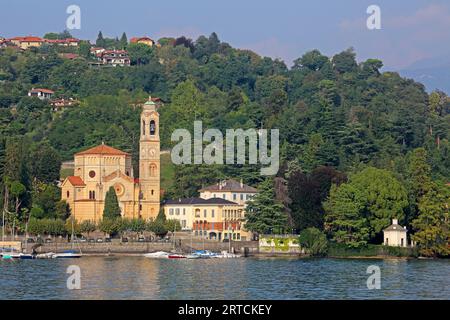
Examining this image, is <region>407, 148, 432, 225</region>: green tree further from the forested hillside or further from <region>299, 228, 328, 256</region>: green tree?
<region>299, 228, 328, 256</region>: green tree

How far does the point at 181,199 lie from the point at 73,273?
38177 millimetres

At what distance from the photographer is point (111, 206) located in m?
111

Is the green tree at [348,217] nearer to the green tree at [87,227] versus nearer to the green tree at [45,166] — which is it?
the green tree at [87,227]

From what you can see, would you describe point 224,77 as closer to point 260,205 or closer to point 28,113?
point 28,113

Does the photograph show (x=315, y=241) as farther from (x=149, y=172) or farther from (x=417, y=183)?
(x=149, y=172)

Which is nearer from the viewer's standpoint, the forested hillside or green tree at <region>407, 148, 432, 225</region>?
green tree at <region>407, 148, 432, 225</region>

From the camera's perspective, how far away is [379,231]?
10125 centimetres

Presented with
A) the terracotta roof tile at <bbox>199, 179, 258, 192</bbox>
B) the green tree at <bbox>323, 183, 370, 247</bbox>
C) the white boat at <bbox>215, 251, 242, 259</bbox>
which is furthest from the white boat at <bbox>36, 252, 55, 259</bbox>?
the terracotta roof tile at <bbox>199, 179, 258, 192</bbox>

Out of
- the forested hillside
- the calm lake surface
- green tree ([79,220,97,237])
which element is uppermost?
the forested hillside

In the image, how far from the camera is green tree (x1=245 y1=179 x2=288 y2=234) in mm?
105188

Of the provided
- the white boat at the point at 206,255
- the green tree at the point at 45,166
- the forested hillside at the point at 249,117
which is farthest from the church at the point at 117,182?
the white boat at the point at 206,255

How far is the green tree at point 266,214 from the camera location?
105188mm

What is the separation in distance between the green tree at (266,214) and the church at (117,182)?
11.3 m
